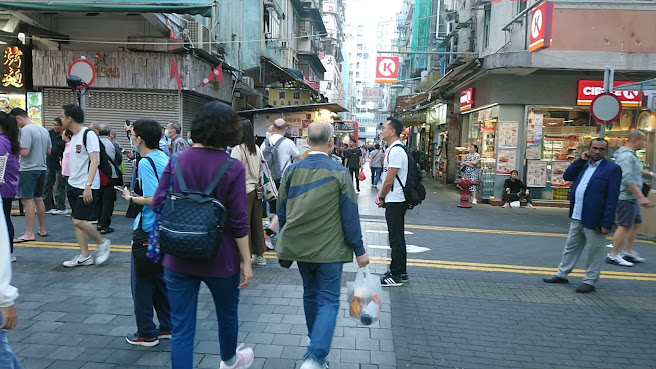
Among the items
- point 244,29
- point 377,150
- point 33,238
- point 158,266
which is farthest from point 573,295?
point 244,29

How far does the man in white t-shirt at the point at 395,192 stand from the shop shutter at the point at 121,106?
10822mm

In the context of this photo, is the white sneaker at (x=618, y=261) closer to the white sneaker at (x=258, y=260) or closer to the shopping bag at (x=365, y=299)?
the white sneaker at (x=258, y=260)

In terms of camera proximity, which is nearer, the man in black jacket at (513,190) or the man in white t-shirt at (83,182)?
the man in white t-shirt at (83,182)

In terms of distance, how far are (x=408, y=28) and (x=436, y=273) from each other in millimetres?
48698

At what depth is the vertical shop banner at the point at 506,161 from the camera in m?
14.1

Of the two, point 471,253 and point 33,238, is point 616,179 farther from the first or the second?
point 33,238

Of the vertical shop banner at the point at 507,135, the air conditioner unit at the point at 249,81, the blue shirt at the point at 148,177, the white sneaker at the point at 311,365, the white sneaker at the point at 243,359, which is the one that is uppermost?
the air conditioner unit at the point at 249,81

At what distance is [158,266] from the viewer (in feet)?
11.8

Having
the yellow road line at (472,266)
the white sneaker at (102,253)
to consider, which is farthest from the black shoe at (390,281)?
the white sneaker at (102,253)

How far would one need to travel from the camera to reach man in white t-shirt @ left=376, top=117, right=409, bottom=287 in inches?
212

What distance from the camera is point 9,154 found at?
18.2ft

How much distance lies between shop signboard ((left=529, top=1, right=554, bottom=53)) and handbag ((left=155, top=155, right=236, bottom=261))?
35.2 feet

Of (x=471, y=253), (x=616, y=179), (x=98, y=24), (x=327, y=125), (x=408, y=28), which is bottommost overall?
(x=471, y=253)

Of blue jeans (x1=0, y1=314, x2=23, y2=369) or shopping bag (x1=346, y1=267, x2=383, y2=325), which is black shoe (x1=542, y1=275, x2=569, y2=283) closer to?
shopping bag (x1=346, y1=267, x2=383, y2=325)
